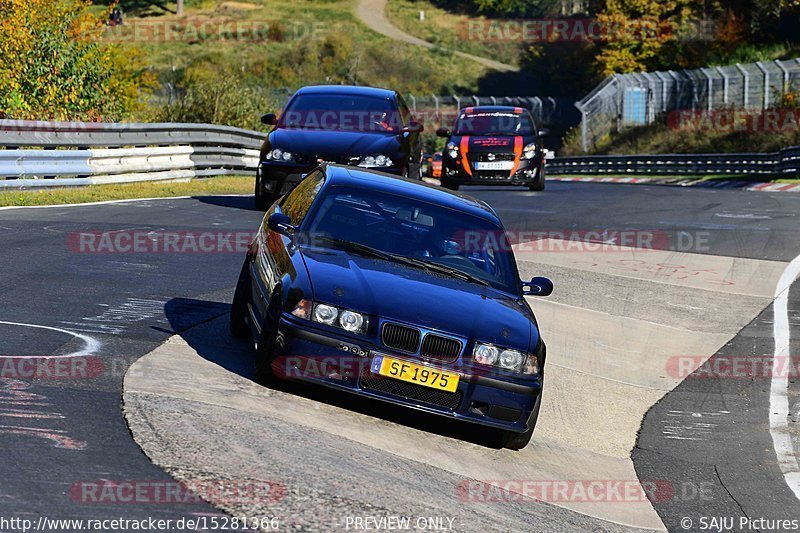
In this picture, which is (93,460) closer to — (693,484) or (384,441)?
(384,441)

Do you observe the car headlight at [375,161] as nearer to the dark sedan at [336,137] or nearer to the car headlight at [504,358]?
the dark sedan at [336,137]

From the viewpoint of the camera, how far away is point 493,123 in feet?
81.1

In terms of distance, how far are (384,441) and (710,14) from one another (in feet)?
200

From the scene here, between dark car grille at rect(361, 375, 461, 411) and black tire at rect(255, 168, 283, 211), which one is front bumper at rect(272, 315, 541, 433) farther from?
black tire at rect(255, 168, 283, 211)

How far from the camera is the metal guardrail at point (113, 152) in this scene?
17.9 m

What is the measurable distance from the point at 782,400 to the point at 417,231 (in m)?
3.20

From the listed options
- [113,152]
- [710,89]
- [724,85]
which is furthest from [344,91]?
[710,89]

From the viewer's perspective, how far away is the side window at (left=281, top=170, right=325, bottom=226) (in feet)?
27.9

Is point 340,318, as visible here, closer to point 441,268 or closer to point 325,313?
point 325,313

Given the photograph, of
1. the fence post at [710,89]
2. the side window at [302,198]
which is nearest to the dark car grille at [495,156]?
the side window at [302,198]

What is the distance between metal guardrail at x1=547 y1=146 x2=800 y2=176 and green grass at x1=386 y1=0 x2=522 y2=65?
40799 millimetres

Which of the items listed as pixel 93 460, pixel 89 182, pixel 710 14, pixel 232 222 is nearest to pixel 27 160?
pixel 89 182

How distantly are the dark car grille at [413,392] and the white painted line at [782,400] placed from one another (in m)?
2.05

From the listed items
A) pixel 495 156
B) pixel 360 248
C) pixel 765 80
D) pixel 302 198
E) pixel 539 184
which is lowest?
pixel 539 184
